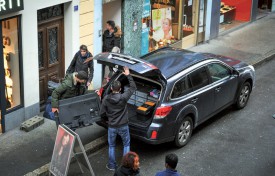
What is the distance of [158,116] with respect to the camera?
10.5m

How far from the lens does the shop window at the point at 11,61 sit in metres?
11.4

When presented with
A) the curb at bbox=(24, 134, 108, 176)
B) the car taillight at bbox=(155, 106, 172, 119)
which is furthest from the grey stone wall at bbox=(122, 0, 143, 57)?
the car taillight at bbox=(155, 106, 172, 119)

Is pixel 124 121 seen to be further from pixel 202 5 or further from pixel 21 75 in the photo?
pixel 202 5

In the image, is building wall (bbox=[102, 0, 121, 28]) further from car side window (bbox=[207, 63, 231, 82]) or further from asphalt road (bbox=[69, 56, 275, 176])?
asphalt road (bbox=[69, 56, 275, 176])

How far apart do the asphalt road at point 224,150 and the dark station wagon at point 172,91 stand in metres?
0.40

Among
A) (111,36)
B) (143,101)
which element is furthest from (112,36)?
(143,101)

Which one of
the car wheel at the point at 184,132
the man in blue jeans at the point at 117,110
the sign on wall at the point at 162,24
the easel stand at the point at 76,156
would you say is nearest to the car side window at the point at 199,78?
the car wheel at the point at 184,132

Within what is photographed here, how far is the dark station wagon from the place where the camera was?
10.5m

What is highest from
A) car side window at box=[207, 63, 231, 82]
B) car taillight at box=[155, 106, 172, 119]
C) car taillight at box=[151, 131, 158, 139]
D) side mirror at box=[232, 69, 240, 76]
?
car side window at box=[207, 63, 231, 82]

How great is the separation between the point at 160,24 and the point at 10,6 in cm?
710

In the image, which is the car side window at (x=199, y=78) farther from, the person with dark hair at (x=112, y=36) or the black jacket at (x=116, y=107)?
the person with dark hair at (x=112, y=36)

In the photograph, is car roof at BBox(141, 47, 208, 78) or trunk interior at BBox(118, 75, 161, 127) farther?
car roof at BBox(141, 47, 208, 78)

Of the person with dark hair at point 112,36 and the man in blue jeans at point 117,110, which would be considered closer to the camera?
the man in blue jeans at point 117,110

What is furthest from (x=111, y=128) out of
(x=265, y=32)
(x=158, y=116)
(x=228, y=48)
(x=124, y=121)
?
(x=265, y=32)
